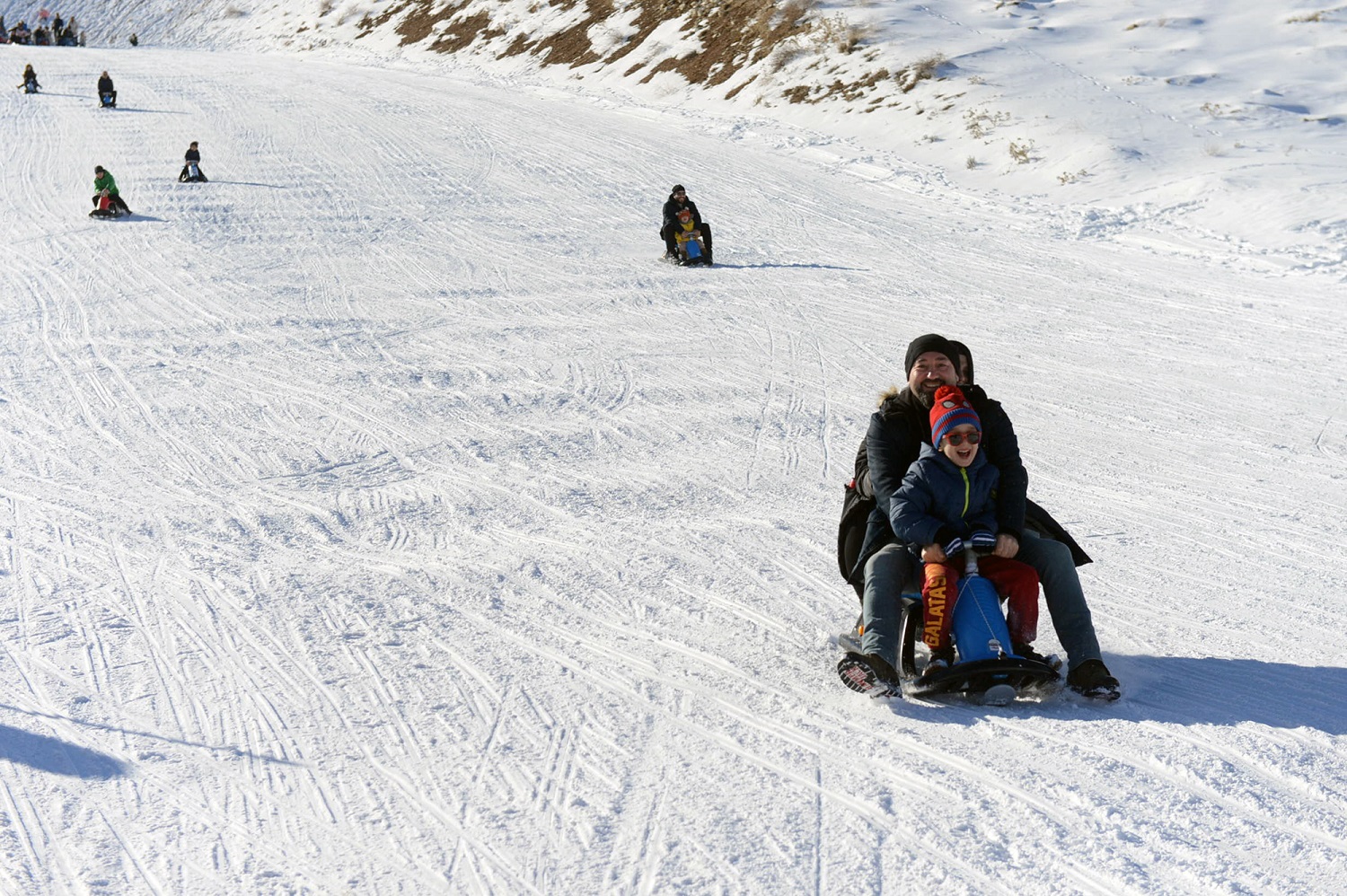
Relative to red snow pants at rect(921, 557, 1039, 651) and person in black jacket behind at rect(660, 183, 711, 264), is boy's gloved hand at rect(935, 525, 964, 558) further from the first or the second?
person in black jacket behind at rect(660, 183, 711, 264)

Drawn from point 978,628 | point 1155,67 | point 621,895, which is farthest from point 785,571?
point 1155,67

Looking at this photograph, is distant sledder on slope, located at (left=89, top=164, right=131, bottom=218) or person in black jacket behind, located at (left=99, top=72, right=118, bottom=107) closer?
distant sledder on slope, located at (left=89, top=164, right=131, bottom=218)

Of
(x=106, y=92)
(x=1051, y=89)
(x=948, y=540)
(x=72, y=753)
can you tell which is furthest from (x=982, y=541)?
(x=106, y=92)

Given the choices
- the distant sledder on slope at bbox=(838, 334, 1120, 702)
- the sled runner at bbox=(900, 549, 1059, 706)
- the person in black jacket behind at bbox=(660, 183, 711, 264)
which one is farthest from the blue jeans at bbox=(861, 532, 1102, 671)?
the person in black jacket behind at bbox=(660, 183, 711, 264)

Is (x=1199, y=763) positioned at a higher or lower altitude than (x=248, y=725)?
higher

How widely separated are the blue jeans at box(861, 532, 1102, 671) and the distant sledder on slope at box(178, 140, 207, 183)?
667 inches

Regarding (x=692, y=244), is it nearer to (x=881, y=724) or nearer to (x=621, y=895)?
(x=881, y=724)

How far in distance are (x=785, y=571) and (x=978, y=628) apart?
1.64 metres

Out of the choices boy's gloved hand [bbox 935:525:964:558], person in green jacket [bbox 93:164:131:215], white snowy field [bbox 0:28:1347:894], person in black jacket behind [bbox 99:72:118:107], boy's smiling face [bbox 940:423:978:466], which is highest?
person in black jacket behind [bbox 99:72:118:107]

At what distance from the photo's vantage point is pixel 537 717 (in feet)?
14.2

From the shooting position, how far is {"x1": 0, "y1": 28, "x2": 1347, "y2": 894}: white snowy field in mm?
3531

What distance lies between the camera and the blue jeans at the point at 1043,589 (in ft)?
14.7

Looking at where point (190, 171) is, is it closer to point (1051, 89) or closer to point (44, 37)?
point (1051, 89)

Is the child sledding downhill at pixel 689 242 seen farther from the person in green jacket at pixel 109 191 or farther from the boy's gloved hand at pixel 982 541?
the boy's gloved hand at pixel 982 541
